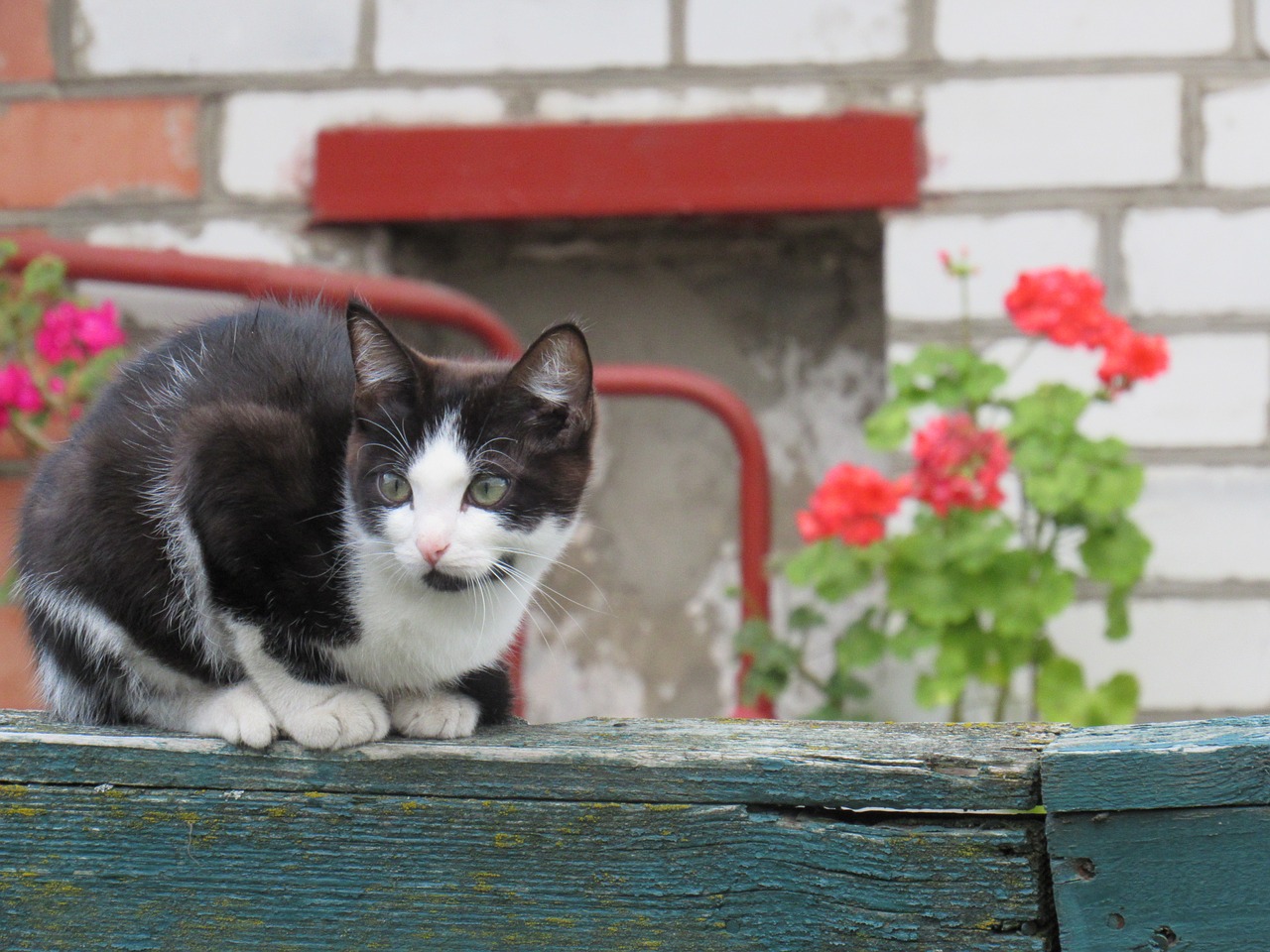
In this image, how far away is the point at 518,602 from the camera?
4.46ft

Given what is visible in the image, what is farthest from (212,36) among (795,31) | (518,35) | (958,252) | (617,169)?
(958,252)

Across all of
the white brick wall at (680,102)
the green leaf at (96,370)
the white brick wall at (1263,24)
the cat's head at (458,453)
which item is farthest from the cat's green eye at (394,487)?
the white brick wall at (1263,24)

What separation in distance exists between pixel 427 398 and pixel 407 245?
1695 millimetres

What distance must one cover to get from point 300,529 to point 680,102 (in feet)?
5.45

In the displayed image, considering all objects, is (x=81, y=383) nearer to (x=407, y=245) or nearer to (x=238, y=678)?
(x=407, y=245)

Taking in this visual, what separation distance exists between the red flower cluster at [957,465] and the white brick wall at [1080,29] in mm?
732

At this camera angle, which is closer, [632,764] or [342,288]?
[632,764]

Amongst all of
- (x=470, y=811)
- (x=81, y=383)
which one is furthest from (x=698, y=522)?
(x=470, y=811)

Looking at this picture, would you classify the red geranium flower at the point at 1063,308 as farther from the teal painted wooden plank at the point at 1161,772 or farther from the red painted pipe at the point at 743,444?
the teal painted wooden plank at the point at 1161,772

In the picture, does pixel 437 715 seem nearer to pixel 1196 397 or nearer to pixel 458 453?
pixel 458 453

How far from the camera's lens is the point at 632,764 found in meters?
0.95

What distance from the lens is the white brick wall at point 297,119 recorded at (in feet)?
8.95

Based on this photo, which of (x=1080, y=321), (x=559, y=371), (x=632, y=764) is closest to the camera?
(x=632, y=764)

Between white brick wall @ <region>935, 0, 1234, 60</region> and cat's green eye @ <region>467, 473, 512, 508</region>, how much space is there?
1.70m
